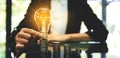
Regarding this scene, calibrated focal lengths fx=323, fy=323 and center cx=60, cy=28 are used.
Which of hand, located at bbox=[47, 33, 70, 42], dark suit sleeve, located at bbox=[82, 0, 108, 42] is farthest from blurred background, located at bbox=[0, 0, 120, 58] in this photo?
hand, located at bbox=[47, 33, 70, 42]

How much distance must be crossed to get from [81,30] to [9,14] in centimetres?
54

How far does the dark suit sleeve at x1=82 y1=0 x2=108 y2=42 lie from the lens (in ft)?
7.82

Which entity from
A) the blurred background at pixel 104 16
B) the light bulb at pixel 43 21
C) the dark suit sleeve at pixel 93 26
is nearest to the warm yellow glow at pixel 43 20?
the light bulb at pixel 43 21

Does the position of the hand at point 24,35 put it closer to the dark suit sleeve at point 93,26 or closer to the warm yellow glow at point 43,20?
the warm yellow glow at point 43,20

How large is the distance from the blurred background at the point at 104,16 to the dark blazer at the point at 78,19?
0.11 feet

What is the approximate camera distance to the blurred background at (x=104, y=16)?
92.5 inches

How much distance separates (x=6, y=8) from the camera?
2352 millimetres

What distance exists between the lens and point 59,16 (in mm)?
2389

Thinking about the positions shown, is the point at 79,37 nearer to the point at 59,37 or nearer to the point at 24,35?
the point at 59,37

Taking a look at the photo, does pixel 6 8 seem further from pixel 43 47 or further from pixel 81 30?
pixel 81 30

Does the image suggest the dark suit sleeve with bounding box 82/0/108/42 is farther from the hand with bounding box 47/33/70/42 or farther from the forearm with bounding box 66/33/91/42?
the hand with bounding box 47/33/70/42

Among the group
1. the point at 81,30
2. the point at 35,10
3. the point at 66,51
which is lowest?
the point at 66,51

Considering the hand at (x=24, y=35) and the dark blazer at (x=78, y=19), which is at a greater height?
the dark blazer at (x=78, y=19)

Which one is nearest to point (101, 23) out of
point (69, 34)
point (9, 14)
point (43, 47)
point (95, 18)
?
point (95, 18)
